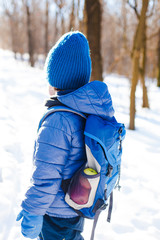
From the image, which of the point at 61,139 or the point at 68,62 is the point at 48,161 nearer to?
the point at 61,139

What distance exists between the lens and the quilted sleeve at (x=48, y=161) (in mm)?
1110

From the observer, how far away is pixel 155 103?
10602mm

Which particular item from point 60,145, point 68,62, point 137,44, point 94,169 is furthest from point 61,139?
point 137,44

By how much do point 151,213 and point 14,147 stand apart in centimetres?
233

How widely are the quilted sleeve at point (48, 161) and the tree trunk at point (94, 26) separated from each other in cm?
440

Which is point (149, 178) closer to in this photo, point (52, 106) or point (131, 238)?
point (131, 238)

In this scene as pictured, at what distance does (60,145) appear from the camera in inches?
44.0

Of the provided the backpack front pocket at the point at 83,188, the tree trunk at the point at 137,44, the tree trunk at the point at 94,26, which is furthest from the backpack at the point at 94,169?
the tree trunk at the point at 94,26

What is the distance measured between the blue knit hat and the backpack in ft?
0.57

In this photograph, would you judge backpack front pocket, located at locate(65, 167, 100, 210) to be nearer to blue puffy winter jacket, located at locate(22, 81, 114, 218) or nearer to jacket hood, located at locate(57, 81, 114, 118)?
blue puffy winter jacket, located at locate(22, 81, 114, 218)

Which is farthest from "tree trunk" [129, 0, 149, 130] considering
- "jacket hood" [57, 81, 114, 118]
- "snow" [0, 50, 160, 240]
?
"jacket hood" [57, 81, 114, 118]

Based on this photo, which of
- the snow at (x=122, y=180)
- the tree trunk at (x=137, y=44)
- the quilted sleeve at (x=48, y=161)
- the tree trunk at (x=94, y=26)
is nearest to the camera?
the quilted sleeve at (x=48, y=161)

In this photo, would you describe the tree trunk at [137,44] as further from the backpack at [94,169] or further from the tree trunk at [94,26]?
the backpack at [94,169]

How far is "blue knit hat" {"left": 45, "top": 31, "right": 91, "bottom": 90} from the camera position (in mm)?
1195
